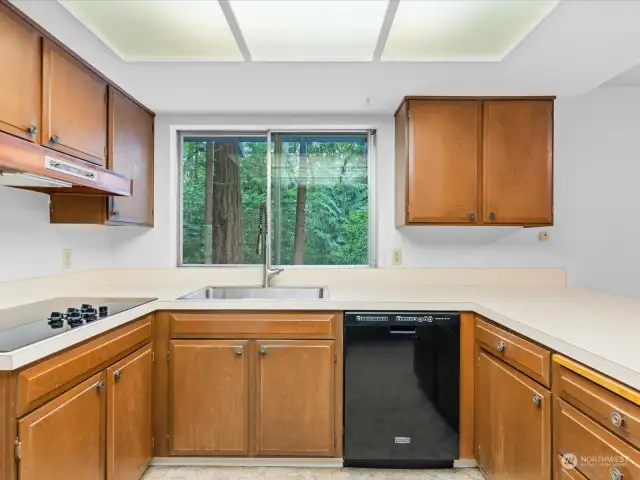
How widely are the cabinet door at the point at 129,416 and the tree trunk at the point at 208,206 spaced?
40.9 inches

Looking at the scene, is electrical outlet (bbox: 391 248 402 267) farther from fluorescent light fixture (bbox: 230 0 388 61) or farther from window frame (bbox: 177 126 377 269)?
fluorescent light fixture (bbox: 230 0 388 61)

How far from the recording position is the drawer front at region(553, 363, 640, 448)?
979 mm

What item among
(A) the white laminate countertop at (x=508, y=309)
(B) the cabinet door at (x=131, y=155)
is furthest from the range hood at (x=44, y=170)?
(A) the white laminate countertop at (x=508, y=309)

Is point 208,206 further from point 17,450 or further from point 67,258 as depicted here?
point 17,450

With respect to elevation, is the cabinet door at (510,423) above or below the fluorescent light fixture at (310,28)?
below

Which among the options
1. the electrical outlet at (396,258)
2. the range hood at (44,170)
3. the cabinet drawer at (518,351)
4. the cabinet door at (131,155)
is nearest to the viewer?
the range hood at (44,170)

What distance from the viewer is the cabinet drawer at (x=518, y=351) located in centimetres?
139

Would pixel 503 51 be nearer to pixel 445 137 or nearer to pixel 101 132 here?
pixel 445 137

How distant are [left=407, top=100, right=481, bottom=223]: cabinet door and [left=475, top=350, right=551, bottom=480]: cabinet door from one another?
0.86 metres

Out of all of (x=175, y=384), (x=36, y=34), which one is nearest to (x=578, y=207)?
(x=175, y=384)

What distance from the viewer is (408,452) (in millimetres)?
2041

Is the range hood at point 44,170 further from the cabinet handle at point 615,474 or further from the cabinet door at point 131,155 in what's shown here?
the cabinet handle at point 615,474

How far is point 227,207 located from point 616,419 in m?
2.48

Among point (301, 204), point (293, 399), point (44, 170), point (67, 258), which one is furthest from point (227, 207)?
Answer: point (44, 170)
